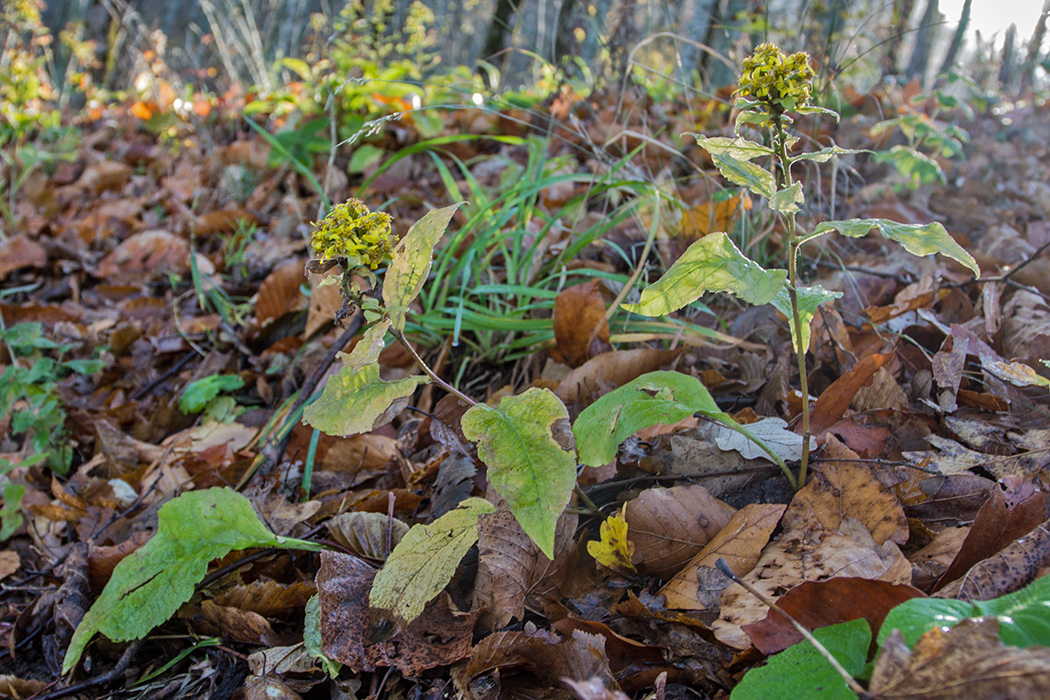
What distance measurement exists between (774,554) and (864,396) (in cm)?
48

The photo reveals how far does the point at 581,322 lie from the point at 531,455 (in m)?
0.72

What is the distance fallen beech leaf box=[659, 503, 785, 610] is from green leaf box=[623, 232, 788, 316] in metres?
0.35

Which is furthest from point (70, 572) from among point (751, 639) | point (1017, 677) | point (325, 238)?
point (1017, 677)

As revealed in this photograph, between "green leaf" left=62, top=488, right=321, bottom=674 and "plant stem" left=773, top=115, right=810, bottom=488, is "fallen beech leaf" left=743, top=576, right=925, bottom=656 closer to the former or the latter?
"plant stem" left=773, top=115, right=810, bottom=488

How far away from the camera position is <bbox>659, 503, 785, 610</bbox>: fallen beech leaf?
3.16 ft

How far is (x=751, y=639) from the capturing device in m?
0.80

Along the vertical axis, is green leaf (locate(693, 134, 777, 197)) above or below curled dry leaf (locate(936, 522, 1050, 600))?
above

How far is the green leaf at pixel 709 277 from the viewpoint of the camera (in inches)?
32.9

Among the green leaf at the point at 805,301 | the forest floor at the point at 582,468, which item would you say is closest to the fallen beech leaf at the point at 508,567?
the forest floor at the point at 582,468

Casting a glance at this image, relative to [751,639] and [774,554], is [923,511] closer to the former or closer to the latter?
[774,554]

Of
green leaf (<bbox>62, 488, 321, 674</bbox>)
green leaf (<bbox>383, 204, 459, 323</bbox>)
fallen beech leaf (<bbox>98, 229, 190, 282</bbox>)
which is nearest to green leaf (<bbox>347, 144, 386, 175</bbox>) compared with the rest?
fallen beech leaf (<bbox>98, 229, 190, 282</bbox>)

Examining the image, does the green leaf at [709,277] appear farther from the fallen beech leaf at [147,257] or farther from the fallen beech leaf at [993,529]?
the fallen beech leaf at [147,257]

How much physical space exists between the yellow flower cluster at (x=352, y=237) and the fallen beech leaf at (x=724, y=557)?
64cm

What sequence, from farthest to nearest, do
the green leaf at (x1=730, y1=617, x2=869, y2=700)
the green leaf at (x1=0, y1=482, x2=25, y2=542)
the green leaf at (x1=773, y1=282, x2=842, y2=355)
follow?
the green leaf at (x1=0, y1=482, x2=25, y2=542) → the green leaf at (x1=773, y1=282, x2=842, y2=355) → the green leaf at (x1=730, y1=617, x2=869, y2=700)
